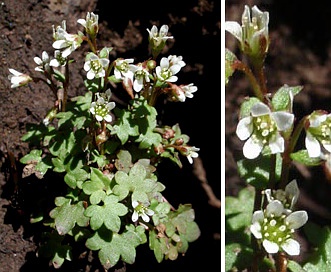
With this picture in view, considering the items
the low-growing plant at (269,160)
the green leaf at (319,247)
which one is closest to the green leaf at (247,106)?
the low-growing plant at (269,160)

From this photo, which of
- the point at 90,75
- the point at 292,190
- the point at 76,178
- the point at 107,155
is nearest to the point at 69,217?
the point at 76,178

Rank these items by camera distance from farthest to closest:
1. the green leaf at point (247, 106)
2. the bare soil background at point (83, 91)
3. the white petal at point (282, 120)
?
the bare soil background at point (83, 91) → the green leaf at point (247, 106) → the white petal at point (282, 120)

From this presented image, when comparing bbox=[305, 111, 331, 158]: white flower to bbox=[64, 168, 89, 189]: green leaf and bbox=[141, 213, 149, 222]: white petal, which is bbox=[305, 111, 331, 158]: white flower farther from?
bbox=[64, 168, 89, 189]: green leaf

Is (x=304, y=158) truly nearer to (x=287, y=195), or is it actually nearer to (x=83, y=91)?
(x=287, y=195)

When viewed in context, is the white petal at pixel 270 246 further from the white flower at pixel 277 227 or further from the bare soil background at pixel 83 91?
the bare soil background at pixel 83 91

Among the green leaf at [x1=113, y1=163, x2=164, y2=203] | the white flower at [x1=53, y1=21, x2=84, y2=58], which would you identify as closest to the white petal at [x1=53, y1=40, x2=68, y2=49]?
the white flower at [x1=53, y1=21, x2=84, y2=58]

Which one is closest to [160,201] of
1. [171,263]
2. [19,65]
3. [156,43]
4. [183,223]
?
[183,223]
